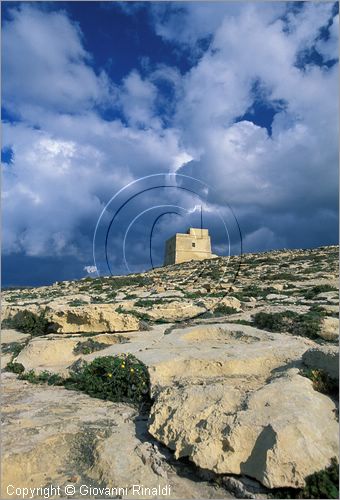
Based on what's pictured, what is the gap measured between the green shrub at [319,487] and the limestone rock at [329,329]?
6.15 m

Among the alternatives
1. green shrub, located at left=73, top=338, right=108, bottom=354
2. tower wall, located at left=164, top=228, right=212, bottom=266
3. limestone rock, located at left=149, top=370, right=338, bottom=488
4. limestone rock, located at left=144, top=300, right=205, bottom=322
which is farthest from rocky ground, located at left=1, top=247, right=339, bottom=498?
tower wall, located at left=164, top=228, right=212, bottom=266

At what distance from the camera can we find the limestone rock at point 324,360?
248 inches

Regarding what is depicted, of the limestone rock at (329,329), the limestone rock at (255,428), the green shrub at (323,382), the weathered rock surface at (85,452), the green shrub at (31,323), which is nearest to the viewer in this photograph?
the limestone rock at (255,428)

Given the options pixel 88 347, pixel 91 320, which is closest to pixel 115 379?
pixel 88 347

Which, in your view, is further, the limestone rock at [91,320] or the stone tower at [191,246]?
the stone tower at [191,246]

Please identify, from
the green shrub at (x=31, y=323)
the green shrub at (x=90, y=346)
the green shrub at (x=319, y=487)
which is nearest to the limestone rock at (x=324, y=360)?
the green shrub at (x=319, y=487)

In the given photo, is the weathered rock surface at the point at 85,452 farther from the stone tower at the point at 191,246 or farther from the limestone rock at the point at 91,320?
the stone tower at the point at 191,246

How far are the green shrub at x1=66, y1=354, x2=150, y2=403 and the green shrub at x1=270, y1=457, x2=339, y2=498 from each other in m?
3.49

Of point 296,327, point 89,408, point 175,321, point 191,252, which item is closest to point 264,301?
point 175,321

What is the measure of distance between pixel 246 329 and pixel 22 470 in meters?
6.55

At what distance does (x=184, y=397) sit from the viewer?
6191mm

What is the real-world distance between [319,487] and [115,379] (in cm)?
463

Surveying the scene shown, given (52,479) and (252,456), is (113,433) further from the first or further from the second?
(252,456)

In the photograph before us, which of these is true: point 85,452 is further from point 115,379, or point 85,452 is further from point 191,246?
point 191,246
